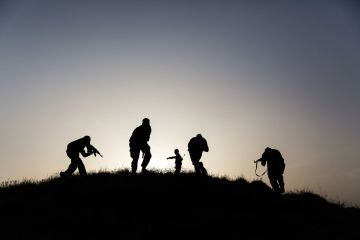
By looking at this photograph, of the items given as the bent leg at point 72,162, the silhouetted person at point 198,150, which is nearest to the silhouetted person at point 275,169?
the silhouetted person at point 198,150

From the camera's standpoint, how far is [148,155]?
17.6 meters

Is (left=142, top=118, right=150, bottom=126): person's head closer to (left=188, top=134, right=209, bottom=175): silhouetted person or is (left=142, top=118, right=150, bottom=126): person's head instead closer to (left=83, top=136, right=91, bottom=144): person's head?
(left=83, top=136, right=91, bottom=144): person's head

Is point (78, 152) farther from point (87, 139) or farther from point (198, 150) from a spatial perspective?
point (198, 150)

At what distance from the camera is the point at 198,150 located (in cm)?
1992

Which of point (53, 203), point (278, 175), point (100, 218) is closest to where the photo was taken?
point (100, 218)

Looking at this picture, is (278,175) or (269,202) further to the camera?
(278,175)

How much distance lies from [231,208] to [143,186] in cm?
368

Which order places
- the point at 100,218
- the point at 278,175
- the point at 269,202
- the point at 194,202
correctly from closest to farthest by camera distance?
the point at 100,218, the point at 194,202, the point at 269,202, the point at 278,175

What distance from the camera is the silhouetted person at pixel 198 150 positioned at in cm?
1992

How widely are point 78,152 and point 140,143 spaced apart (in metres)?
2.77

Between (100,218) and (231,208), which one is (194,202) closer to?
(231,208)

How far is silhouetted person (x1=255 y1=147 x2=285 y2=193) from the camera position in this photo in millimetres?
18906

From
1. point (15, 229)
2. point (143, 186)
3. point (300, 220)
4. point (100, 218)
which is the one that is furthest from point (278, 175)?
point (15, 229)

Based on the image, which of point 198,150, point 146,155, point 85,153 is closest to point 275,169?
point 198,150
